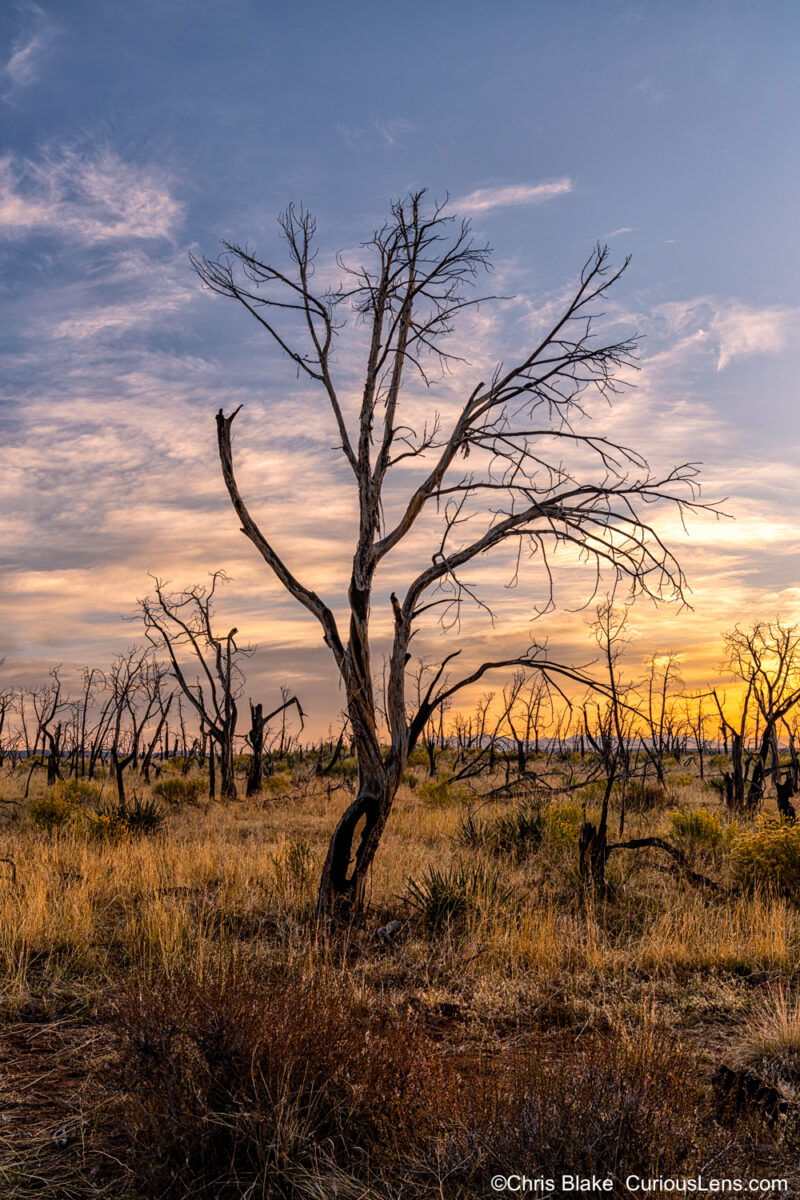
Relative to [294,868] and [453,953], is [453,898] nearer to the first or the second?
[453,953]

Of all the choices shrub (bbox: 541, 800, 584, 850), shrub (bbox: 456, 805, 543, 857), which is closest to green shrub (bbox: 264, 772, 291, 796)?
shrub (bbox: 541, 800, 584, 850)

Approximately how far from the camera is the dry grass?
4.98 metres

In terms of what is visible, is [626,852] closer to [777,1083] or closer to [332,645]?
[332,645]

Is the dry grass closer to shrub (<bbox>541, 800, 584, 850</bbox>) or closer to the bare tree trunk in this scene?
shrub (<bbox>541, 800, 584, 850</bbox>)

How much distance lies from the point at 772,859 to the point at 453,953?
4.72m

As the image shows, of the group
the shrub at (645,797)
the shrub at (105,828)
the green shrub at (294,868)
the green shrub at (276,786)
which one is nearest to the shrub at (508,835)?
the green shrub at (294,868)

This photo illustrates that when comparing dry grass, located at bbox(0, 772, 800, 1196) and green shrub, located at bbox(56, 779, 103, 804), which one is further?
green shrub, located at bbox(56, 779, 103, 804)

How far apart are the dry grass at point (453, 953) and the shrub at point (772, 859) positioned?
9.6 inches

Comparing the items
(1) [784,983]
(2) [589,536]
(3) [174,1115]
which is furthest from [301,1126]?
(2) [589,536]

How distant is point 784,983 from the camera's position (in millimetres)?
6699

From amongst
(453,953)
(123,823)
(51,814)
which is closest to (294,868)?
(453,953)

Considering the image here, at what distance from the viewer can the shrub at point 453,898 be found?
8117mm

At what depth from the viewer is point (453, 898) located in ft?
27.1

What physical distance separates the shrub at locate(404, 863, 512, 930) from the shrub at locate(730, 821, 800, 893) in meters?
3.18
